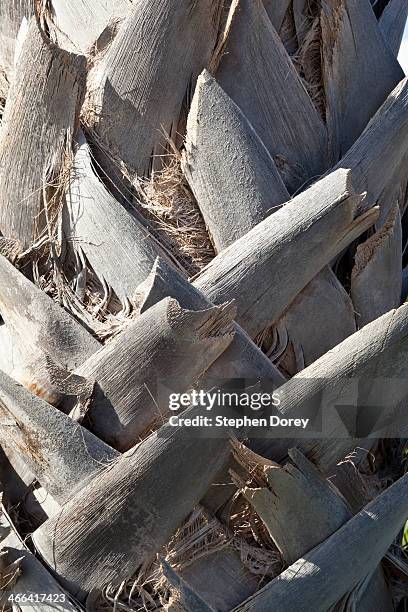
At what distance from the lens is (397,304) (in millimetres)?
1710

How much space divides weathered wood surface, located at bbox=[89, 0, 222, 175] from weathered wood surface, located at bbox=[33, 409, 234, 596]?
0.54 metres

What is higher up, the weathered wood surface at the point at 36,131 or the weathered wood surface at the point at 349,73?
the weathered wood surface at the point at 36,131

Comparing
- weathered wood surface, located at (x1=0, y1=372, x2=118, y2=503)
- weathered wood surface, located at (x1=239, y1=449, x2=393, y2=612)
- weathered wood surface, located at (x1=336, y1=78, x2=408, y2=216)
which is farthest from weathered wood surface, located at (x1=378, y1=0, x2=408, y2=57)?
weathered wood surface, located at (x1=0, y1=372, x2=118, y2=503)

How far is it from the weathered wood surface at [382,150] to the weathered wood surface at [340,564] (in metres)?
0.55

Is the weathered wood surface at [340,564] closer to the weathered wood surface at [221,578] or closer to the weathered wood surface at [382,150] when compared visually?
the weathered wood surface at [221,578]

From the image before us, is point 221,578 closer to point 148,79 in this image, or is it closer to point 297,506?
point 297,506

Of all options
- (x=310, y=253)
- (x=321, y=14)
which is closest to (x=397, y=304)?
(x=310, y=253)

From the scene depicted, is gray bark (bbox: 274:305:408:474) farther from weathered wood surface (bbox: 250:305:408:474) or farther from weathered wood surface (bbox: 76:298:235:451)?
weathered wood surface (bbox: 76:298:235:451)

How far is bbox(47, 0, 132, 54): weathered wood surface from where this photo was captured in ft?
5.56

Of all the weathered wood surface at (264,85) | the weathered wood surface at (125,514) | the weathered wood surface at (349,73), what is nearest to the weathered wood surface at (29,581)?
the weathered wood surface at (125,514)

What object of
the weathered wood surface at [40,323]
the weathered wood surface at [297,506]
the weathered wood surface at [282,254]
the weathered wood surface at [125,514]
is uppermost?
the weathered wood surface at [40,323]

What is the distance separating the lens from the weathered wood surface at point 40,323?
146cm

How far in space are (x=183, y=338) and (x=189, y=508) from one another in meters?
0.26

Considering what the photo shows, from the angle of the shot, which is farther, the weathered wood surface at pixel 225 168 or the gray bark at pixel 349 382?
the weathered wood surface at pixel 225 168
